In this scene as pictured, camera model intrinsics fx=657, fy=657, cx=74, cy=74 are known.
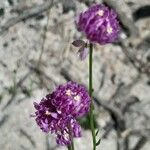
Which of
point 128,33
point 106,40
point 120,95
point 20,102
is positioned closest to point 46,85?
point 20,102

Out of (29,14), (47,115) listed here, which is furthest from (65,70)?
(47,115)

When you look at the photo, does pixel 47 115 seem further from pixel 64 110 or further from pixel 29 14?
pixel 29 14

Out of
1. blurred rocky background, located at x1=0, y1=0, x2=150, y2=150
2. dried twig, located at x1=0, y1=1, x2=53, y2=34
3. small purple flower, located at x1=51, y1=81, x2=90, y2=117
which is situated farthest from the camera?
dried twig, located at x1=0, y1=1, x2=53, y2=34

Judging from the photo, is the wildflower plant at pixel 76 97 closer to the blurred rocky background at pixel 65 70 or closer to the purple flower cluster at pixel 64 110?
the purple flower cluster at pixel 64 110

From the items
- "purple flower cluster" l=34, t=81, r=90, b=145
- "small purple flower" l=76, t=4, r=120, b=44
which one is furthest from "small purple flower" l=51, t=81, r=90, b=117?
"small purple flower" l=76, t=4, r=120, b=44

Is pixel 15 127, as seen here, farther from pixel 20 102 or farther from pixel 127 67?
pixel 127 67

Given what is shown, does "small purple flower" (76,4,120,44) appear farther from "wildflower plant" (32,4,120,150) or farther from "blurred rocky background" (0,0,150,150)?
"blurred rocky background" (0,0,150,150)

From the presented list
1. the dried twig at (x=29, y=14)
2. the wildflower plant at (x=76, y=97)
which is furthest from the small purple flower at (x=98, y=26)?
the dried twig at (x=29, y=14)
